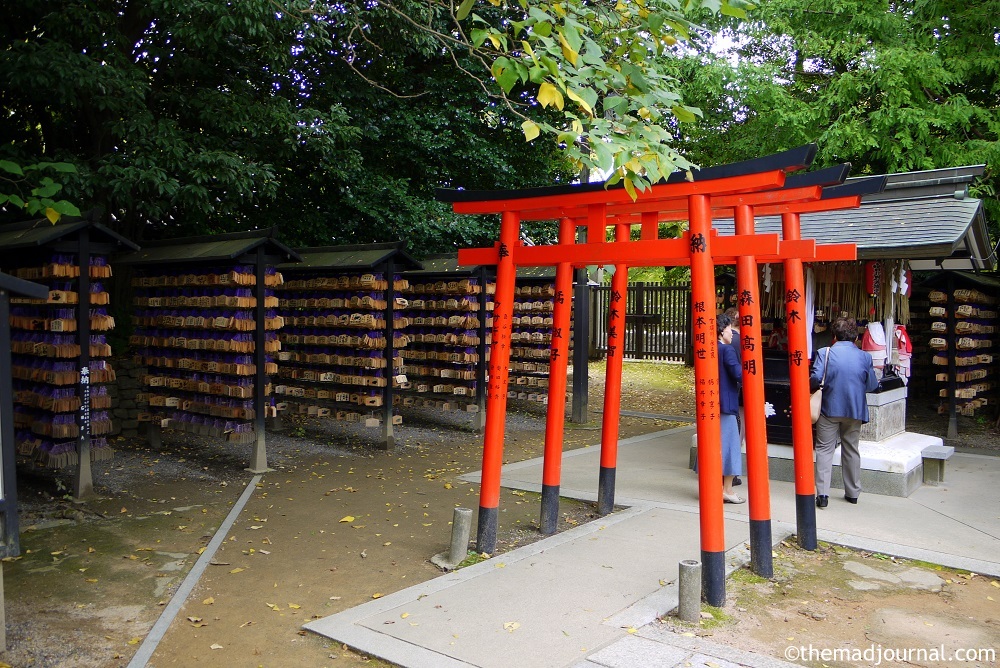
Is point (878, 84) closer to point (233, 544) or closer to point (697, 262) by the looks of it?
point (697, 262)

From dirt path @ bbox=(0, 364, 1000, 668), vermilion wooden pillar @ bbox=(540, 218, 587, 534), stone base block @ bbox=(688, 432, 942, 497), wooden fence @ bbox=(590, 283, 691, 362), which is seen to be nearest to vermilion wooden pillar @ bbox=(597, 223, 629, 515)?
dirt path @ bbox=(0, 364, 1000, 668)

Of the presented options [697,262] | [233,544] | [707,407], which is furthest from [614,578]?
[233,544]

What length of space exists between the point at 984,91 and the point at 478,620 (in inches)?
536

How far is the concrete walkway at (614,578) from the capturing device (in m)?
4.41

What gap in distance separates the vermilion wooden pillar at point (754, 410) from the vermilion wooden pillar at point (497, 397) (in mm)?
1901

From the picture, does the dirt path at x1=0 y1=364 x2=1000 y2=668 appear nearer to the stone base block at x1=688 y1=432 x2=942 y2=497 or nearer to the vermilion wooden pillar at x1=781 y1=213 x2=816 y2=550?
the vermilion wooden pillar at x1=781 y1=213 x2=816 y2=550

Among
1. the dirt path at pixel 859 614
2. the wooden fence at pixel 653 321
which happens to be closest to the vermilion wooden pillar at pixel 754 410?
the dirt path at pixel 859 614

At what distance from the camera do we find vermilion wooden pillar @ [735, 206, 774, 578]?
578 centimetres

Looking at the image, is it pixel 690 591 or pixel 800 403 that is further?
pixel 800 403

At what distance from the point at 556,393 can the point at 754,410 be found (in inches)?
69.4

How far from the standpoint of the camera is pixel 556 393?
6906 mm

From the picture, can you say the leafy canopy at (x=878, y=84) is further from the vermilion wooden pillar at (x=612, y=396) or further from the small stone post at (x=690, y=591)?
the small stone post at (x=690, y=591)

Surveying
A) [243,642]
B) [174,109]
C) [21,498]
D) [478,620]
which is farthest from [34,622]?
[174,109]

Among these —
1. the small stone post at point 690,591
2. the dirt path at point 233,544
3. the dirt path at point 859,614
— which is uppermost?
the small stone post at point 690,591
